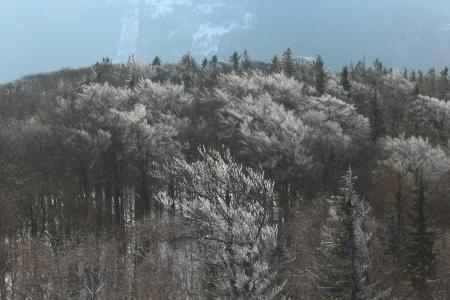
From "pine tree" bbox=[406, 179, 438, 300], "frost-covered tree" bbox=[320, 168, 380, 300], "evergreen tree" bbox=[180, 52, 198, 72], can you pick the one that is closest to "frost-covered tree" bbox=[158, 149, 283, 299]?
A: "frost-covered tree" bbox=[320, 168, 380, 300]

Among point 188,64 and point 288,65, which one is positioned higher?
point 188,64

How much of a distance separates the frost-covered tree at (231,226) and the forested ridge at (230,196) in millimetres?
42

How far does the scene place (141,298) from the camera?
2414 centimetres

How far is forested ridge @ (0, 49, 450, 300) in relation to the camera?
14.6 meters

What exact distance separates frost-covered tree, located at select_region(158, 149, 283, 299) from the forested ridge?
0.04 meters

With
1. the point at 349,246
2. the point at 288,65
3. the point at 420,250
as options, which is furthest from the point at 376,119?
the point at 349,246

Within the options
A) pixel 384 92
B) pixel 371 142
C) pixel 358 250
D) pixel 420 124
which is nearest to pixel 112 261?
pixel 358 250

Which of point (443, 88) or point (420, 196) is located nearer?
point (420, 196)

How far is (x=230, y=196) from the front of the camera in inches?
565

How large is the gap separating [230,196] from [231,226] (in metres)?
0.92

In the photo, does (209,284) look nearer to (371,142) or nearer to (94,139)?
(94,139)

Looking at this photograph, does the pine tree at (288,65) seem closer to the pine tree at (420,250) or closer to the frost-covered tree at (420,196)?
the frost-covered tree at (420,196)

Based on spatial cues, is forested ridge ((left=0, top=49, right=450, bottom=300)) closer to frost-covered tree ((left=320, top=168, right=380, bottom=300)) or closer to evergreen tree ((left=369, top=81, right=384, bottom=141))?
frost-covered tree ((left=320, top=168, right=380, bottom=300))

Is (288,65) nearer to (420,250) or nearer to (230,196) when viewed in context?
(420,250)
